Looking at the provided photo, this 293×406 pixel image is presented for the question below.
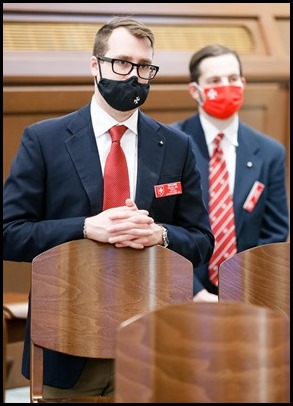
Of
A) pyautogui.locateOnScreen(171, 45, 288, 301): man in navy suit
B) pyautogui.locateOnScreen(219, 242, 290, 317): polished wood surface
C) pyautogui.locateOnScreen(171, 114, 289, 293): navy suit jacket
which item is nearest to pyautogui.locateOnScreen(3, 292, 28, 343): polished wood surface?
pyautogui.locateOnScreen(171, 114, 289, 293): navy suit jacket

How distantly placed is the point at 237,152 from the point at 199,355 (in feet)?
6.44

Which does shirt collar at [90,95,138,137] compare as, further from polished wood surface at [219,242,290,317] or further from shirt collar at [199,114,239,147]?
shirt collar at [199,114,239,147]

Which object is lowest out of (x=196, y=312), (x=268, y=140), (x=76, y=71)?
(x=196, y=312)

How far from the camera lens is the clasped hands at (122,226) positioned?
121 inches

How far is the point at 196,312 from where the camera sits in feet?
8.29

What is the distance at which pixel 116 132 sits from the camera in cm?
327

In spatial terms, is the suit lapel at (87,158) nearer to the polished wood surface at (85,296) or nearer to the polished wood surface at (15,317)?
the polished wood surface at (85,296)

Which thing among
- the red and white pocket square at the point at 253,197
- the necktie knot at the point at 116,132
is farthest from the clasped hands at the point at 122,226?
the red and white pocket square at the point at 253,197

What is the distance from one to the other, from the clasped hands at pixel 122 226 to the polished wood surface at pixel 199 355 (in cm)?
62

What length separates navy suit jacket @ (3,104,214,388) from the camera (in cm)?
317

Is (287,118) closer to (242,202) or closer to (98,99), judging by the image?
(242,202)

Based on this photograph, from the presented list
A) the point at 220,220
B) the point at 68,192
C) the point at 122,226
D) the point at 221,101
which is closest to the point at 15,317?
the point at 220,220

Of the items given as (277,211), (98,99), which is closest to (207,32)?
(277,211)

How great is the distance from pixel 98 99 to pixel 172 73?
6.79ft
